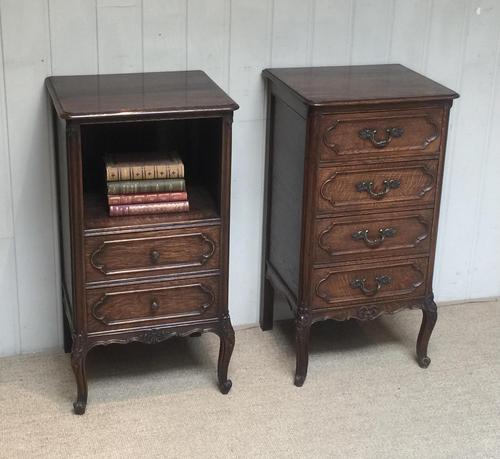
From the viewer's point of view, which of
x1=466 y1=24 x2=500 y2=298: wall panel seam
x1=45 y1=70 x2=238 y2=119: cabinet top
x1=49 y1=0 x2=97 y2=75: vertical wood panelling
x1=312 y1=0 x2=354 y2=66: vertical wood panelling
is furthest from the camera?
x1=466 y1=24 x2=500 y2=298: wall panel seam

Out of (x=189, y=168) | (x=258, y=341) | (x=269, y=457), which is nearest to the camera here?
(x=269, y=457)

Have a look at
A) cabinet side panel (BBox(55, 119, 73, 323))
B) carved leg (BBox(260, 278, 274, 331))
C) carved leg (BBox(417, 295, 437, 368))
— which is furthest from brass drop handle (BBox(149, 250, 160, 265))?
carved leg (BBox(417, 295, 437, 368))

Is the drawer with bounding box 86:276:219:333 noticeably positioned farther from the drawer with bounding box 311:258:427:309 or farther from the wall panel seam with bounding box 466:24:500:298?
the wall panel seam with bounding box 466:24:500:298

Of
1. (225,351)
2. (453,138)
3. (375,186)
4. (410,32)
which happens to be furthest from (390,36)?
(225,351)

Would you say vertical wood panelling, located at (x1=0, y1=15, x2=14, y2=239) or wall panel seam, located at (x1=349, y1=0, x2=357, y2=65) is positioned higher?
wall panel seam, located at (x1=349, y1=0, x2=357, y2=65)

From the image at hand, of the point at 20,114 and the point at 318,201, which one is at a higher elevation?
the point at 20,114

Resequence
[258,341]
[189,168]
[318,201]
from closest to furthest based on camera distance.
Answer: [318,201] → [189,168] → [258,341]

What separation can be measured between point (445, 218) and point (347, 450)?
107 centimetres

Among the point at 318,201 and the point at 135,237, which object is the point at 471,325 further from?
the point at 135,237

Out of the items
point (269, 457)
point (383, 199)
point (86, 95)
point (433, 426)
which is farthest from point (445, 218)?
point (86, 95)

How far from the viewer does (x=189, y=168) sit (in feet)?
9.57

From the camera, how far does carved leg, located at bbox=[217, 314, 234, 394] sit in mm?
2723

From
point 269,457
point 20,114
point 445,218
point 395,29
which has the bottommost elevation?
point 269,457

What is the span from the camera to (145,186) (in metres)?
2.60
